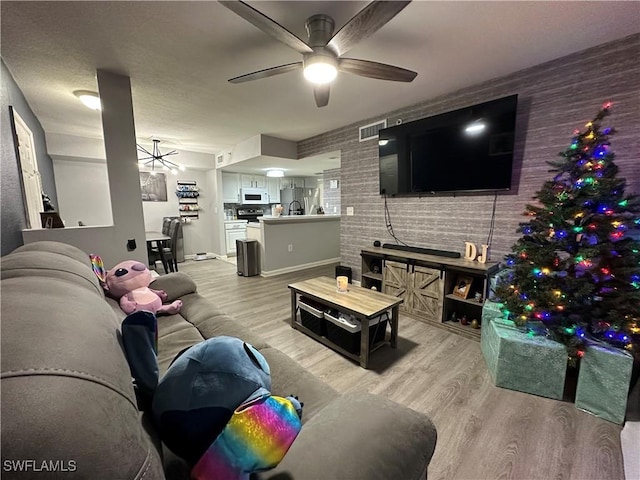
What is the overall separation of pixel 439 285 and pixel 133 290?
8.66 feet

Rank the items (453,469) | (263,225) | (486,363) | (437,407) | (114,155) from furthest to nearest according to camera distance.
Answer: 1. (263,225)
2. (114,155)
3. (486,363)
4. (437,407)
5. (453,469)

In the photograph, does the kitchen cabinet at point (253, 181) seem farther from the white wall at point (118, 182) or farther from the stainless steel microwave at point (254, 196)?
the white wall at point (118, 182)

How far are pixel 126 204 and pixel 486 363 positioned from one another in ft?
11.3

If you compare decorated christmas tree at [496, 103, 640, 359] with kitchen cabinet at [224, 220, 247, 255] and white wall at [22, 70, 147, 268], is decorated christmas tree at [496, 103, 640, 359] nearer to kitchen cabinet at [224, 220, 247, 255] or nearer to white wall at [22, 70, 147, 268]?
white wall at [22, 70, 147, 268]

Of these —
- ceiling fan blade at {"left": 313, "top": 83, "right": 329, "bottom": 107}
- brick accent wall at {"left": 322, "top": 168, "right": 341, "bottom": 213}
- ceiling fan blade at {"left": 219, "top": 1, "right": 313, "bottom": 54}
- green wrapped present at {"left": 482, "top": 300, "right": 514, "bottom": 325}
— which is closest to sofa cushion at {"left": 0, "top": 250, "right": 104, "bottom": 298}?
ceiling fan blade at {"left": 219, "top": 1, "right": 313, "bottom": 54}

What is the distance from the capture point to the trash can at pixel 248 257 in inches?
181

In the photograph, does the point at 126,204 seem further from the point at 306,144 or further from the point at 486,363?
the point at 486,363

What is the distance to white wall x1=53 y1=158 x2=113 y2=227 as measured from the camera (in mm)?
4656

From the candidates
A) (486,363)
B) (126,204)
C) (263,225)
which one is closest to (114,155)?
(126,204)

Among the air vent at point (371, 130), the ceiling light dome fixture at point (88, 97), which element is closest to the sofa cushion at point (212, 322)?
the ceiling light dome fixture at point (88, 97)

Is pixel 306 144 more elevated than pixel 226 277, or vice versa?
pixel 306 144

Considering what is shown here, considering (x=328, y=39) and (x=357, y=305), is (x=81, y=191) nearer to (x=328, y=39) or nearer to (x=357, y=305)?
(x=328, y=39)

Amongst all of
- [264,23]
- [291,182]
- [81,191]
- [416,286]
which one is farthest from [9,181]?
[291,182]

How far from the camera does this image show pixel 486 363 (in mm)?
2059
